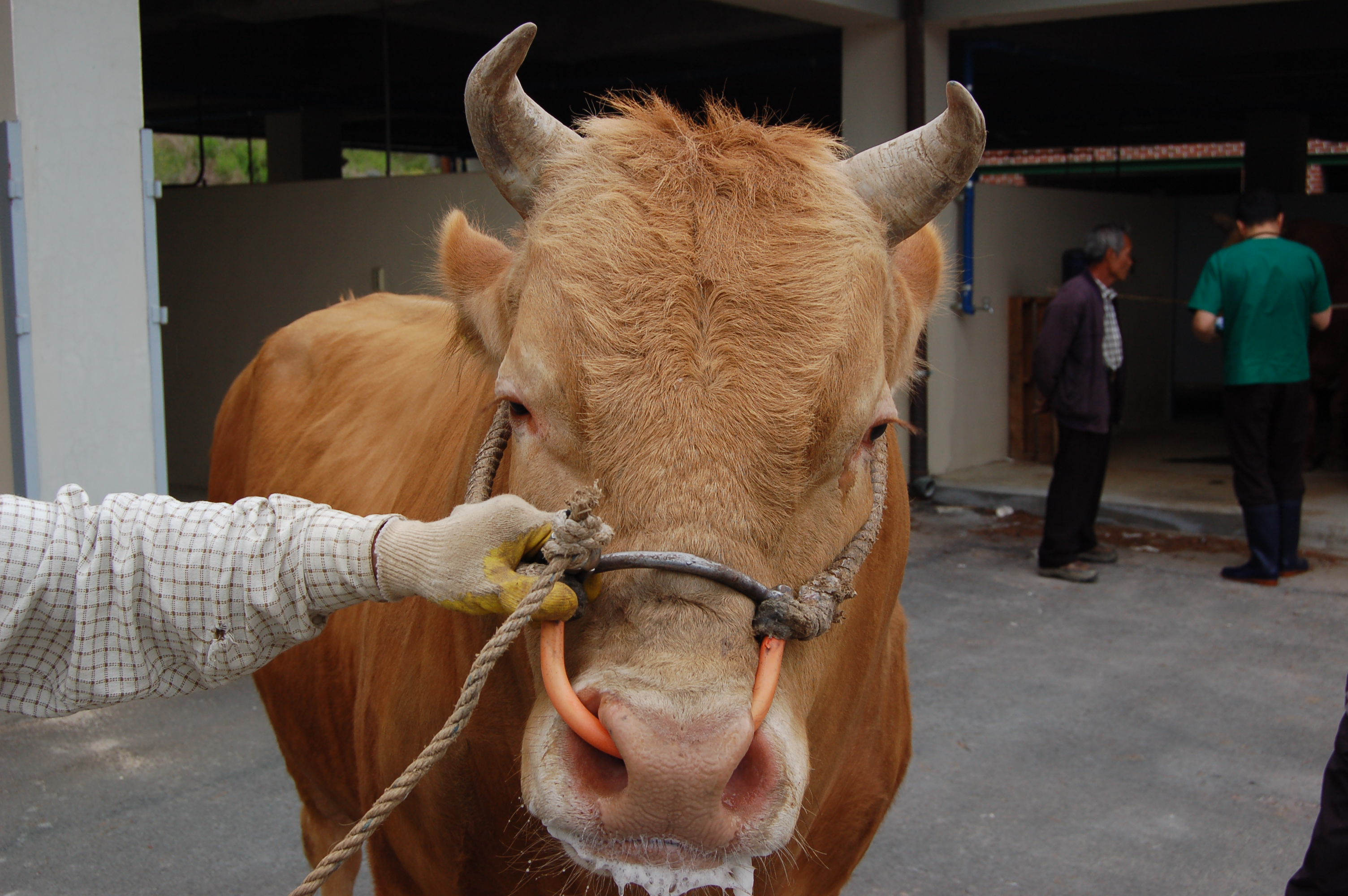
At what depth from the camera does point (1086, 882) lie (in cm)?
394

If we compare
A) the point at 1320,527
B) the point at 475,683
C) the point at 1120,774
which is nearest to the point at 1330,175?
the point at 1320,527

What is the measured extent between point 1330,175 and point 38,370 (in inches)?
1115

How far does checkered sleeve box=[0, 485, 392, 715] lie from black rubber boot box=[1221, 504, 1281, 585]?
260 inches

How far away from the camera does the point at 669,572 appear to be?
171 centimetres

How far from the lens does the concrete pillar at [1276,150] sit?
619 inches

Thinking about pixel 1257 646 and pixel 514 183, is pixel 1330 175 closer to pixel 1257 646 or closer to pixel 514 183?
pixel 1257 646

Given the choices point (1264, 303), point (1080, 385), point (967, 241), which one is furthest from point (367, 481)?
point (967, 241)

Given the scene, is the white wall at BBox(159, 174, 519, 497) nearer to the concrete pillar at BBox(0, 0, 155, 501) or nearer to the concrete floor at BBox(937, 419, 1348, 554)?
the concrete pillar at BBox(0, 0, 155, 501)

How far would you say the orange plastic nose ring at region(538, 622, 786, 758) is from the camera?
5.20 ft

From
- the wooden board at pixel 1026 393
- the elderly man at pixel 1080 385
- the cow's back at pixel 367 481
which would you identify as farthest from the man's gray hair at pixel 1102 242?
the cow's back at pixel 367 481

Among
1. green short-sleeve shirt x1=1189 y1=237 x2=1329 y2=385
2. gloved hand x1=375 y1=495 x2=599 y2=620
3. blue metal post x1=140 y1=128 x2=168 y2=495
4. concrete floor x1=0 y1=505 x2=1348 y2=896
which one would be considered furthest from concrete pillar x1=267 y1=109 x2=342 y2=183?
gloved hand x1=375 y1=495 x2=599 y2=620

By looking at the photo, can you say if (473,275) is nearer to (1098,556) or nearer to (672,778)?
(672,778)

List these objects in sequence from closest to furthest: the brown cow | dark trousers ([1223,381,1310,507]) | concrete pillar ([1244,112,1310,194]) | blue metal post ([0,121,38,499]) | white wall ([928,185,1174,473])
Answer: the brown cow, blue metal post ([0,121,38,499]), dark trousers ([1223,381,1310,507]), white wall ([928,185,1174,473]), concrete pillar ([1244,112,1310,194])

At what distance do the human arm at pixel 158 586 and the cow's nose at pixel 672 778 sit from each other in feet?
1.55
